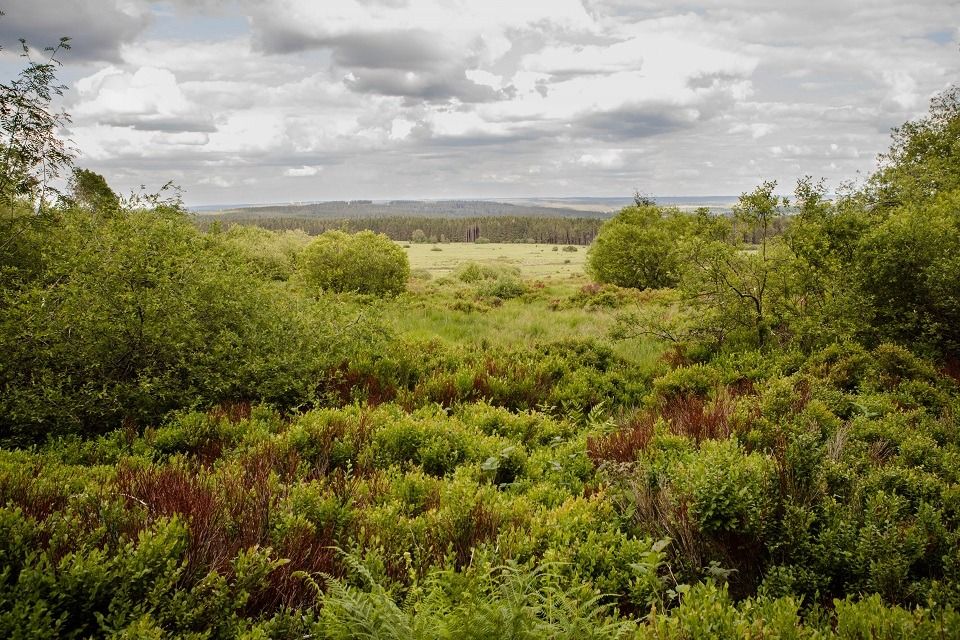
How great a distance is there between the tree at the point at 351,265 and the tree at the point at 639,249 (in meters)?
11.1

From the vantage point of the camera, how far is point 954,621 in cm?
289

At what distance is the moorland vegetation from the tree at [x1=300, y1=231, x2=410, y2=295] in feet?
42.0

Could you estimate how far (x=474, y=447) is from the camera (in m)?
6.34

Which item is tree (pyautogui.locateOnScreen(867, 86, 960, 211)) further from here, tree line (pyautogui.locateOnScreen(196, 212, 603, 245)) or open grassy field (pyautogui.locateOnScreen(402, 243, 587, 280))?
tree line (pyautogui.locateOnScreen(196, 212, 603, 245))

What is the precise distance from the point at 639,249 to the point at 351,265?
1456 cm

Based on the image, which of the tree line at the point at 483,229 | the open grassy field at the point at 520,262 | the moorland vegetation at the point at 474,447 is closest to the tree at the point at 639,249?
the open grassy field at the point at 520,262

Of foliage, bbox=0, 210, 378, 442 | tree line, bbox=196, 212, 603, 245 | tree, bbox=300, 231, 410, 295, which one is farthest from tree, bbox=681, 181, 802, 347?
tree line, bbox=196, 212, 603, 245

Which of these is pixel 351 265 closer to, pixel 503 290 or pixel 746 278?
pixel 503 290

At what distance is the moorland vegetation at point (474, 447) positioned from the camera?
311cm

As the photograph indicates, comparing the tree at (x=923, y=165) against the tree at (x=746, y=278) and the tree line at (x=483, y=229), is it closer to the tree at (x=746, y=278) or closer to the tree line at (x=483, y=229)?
the tree at (x=746, y=278)

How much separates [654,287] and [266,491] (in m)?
26.7

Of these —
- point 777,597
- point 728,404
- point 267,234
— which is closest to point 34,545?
point 777,597

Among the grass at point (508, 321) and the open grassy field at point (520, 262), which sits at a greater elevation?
the open grassy field at point (520, 262)

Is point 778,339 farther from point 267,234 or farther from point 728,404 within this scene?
point 267,234
